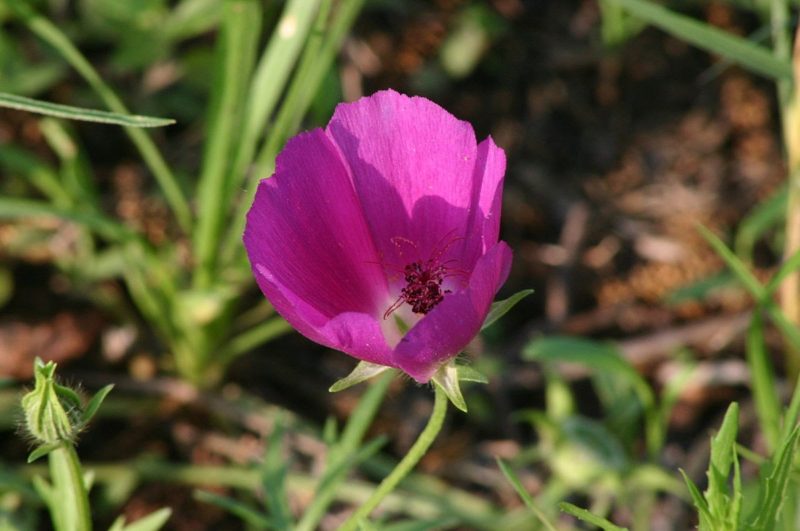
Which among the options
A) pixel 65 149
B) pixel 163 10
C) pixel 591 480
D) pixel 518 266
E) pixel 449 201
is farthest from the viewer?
pixel 518 266

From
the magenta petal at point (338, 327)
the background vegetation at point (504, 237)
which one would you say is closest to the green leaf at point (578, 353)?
the background vegetation at point (504, 237)

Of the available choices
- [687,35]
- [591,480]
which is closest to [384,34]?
[687,35]

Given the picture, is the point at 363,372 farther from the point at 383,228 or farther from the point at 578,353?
the point at 578,353

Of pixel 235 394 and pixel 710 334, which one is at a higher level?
pixel 235 394

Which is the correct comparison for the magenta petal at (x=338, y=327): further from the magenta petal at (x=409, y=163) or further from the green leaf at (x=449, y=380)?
the magenta petal at (x=409, y=163)

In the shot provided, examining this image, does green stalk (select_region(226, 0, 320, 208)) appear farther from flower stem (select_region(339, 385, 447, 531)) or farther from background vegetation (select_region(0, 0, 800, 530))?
flower stem (select_region(339, 385, 447, 531))

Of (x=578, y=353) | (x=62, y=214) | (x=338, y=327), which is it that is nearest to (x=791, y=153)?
(x=578, y=353)

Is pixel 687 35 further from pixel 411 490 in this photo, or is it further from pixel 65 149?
pixel 65 149

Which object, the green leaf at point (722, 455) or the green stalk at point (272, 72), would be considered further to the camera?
the green stalk at point (272, 72)
